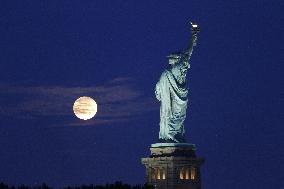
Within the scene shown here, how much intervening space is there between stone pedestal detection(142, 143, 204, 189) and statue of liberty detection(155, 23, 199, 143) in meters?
1.08

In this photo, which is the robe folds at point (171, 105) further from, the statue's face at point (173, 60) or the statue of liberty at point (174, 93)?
the statue's face at point (173, 60)

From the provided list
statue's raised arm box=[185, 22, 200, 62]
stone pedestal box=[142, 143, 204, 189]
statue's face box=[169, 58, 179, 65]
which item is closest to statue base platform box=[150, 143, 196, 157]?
stone pedestal box=[142, 143, 204, 189]

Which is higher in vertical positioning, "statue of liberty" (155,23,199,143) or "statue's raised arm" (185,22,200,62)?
"statue's raised arm" (185,22,200,62)

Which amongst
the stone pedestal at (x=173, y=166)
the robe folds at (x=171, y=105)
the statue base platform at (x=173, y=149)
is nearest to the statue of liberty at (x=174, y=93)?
the robe folds at (x=171, y=105)

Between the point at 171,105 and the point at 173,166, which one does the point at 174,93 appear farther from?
the point at 173,166

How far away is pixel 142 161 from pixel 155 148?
2.00m

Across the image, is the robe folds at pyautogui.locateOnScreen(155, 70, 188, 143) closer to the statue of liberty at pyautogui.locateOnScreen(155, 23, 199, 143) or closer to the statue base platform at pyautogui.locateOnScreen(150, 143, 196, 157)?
the statue of liberty at pyautogui.locateOnScreen(155, 23, 199, 143)

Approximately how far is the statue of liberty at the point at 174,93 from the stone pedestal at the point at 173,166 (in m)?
1.08

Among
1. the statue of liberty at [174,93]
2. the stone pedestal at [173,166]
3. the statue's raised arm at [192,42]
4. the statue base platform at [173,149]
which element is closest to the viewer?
the stone pedestal at [173,166]

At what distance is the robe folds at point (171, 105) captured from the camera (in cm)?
9031

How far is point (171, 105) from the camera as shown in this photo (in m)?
90.9

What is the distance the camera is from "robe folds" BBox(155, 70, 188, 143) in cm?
9031

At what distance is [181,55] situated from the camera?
90.5 metres

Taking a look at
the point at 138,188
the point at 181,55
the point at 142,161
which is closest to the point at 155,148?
the point at 142,161
